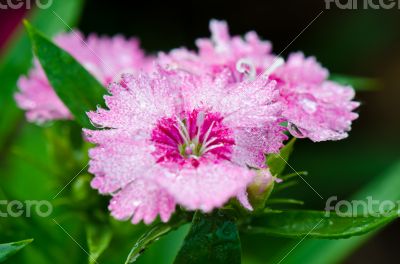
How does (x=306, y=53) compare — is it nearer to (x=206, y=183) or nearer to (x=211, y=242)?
(x=211, y=242)

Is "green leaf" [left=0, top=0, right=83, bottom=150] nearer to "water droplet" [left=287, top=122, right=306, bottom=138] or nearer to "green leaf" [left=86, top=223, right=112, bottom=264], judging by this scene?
"green leaf" [left=86, top=223, right=112, bottom=264]

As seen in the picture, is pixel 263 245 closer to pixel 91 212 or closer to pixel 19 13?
pixel 91 212

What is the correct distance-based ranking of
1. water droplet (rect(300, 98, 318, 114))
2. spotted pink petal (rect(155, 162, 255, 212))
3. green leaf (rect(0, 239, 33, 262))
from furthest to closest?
1. water droplet (rect(300, 98, 318, 114))
2. green leaf (rect(0, 239, 33, 262))
3. spotted pink petal (rect(155, 162, 255, 212))
